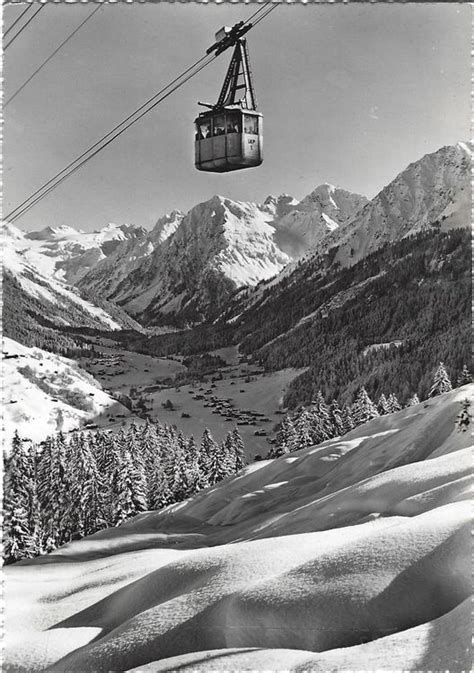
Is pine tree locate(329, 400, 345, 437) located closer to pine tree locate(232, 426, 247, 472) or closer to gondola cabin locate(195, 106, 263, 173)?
pine tree locate(232, 426, 247, 472)

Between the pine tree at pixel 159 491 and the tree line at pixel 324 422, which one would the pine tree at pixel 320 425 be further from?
the pine tree at pixel 159 491

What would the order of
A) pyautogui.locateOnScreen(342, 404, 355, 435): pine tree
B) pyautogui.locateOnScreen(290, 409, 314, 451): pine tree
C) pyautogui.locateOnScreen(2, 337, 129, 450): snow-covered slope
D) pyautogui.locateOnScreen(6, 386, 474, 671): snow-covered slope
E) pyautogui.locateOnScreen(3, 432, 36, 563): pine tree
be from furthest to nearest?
pyautogui.locateOnScreen(2, 337, 129, 450): snow-covered slope
pyautogui.locateOnScreen(342, 404, 355, 435): pine tree
pyautogui.locateOnScreen(290, 409, 314, 451): pine tree
pyautogui.locateOnScreen(3, 432, 36, 563): pine tree
pyautogui.locateOnScreen(6, 386, 474, 671): snow-covered slope

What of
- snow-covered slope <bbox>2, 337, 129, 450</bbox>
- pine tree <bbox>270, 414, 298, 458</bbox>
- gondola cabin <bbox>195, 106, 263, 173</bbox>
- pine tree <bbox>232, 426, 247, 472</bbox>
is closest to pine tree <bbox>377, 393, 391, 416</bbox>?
pine tree <bbox>270, 414, 298, 458</bbox>

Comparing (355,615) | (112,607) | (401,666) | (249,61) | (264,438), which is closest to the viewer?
(401,666)

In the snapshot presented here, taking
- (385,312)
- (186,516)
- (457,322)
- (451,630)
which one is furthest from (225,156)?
(385,312)

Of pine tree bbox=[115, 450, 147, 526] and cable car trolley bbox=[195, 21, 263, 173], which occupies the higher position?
cable car trolley bbox=[195, 21, 263, 173]

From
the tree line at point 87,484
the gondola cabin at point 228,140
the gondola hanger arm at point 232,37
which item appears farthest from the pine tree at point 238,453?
the gondola hanger arm at point 232,37

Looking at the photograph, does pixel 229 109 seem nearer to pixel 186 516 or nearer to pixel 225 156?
pixel 225 156
